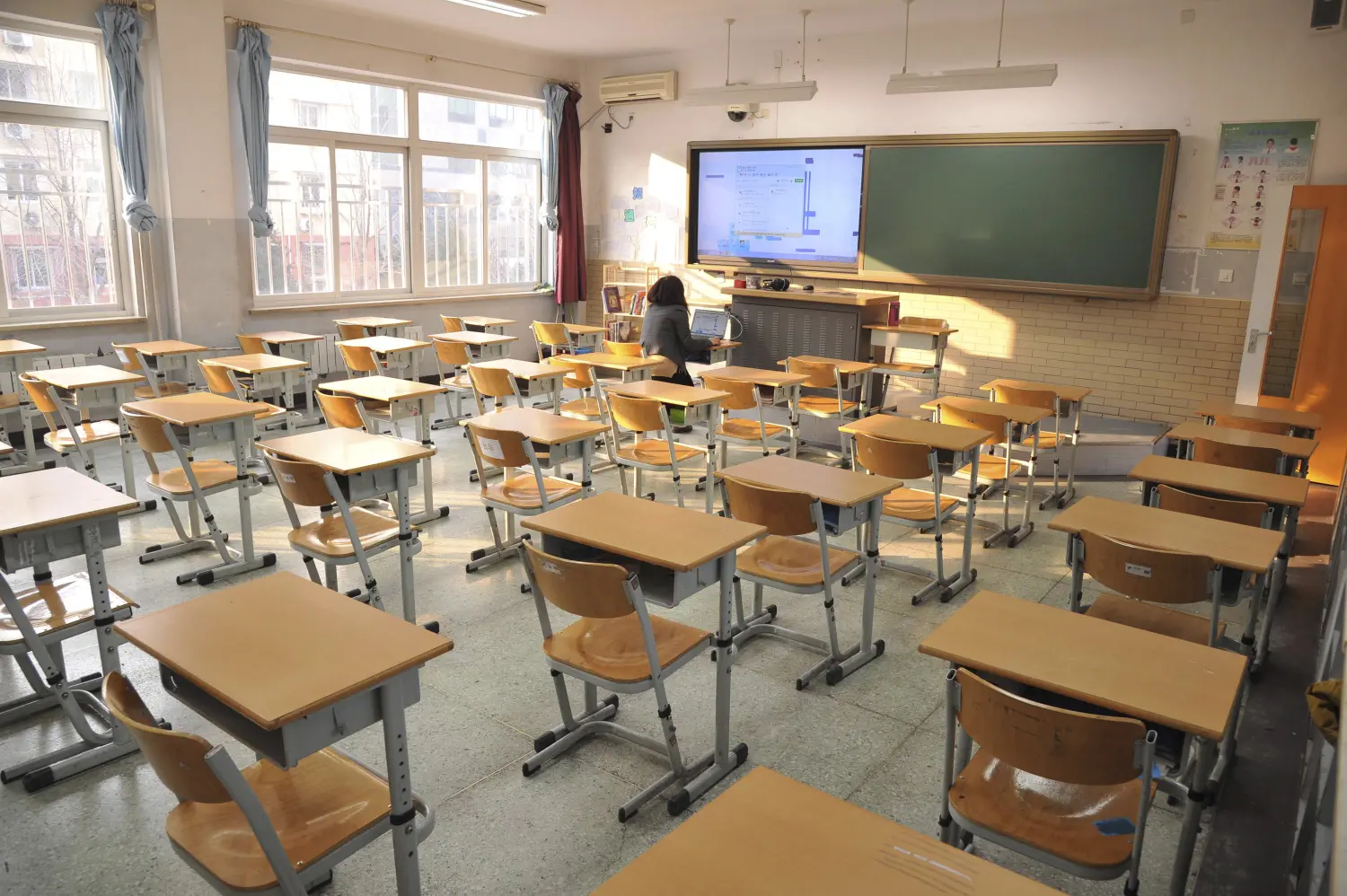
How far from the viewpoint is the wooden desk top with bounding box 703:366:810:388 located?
5500mm

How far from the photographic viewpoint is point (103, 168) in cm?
697

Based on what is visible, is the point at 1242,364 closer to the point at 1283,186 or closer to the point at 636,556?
the point at 1283,186

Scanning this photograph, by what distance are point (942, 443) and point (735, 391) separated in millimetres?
1790

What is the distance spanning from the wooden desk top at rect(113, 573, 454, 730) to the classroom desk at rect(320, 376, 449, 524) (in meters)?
2.42

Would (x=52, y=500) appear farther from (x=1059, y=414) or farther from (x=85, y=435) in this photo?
(x=1059, y=414)

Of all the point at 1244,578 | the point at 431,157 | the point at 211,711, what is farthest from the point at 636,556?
the point at 431,157

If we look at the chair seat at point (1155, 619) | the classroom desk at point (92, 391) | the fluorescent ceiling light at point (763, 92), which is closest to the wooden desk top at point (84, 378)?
the classroom desk at point (92, 391)

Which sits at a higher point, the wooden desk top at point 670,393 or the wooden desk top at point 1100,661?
the wooden desk top at point 670,393

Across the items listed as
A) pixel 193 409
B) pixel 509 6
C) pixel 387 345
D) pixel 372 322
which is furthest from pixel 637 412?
pixel 509 6

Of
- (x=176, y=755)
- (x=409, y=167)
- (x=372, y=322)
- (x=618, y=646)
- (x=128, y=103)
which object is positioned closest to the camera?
(x=176, y=755)

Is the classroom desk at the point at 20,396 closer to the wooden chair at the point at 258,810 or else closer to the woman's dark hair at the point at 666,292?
the woman's dark hair at the point at 666,292

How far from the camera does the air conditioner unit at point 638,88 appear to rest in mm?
9492

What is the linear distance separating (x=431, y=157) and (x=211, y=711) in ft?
27.4

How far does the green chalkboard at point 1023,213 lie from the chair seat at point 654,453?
4130mm
